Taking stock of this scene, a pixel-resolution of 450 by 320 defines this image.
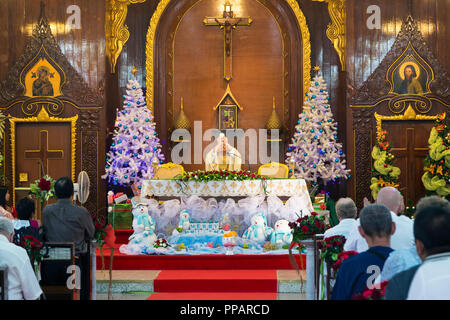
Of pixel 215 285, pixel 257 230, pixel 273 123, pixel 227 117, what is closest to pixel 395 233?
pixel 215 285

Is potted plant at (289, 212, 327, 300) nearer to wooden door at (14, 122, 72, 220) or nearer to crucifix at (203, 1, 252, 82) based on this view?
wooden door at (14, 122, 72, 220)

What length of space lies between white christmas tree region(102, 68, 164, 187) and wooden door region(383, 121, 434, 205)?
19.0 ft

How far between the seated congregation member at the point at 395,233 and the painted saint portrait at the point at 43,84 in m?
10.8

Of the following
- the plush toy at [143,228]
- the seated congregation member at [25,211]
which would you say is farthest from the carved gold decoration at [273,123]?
the seated congregation member at [25,211]

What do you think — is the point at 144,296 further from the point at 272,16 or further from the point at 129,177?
the point at 272,16

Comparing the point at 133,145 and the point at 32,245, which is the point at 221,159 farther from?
the point at 32,245

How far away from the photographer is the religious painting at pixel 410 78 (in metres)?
13.9

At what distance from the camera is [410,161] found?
45.6 ft

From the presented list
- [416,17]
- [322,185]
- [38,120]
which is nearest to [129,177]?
[38,120]

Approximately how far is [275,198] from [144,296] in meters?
3.85

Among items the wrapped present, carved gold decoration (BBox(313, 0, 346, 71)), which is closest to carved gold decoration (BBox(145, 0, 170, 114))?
the wrapped present

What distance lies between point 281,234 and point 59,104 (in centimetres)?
692

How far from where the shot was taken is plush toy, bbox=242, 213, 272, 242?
10.4 meters

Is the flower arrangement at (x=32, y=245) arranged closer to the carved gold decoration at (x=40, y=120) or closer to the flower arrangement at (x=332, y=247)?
the flower arrangement at (x=332, y=247)
